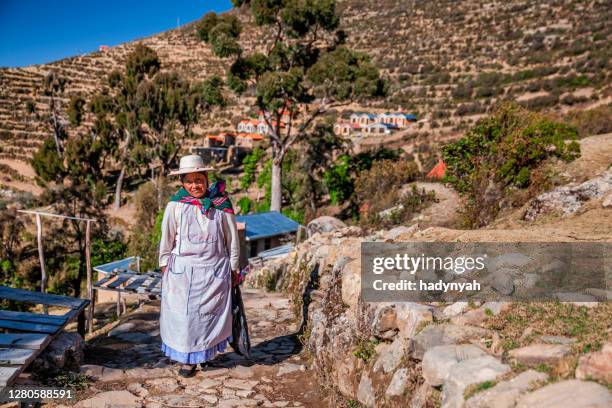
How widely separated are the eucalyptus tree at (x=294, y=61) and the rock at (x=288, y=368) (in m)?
15.0

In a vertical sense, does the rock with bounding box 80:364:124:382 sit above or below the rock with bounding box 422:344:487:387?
below

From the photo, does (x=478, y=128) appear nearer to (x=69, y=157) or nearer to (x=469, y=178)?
(x=469, y=178)

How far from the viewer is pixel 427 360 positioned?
2.82m

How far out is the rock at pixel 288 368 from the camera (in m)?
4.50

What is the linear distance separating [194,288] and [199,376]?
81 centimetres

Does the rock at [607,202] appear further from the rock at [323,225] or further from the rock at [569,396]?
the rock at [323,225]

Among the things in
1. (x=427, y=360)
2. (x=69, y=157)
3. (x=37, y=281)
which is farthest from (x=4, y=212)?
(x=427, y=360)

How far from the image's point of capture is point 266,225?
1834 cm

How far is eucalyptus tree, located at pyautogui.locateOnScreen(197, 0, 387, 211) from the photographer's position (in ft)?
61.9

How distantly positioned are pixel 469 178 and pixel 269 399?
717 centimetres

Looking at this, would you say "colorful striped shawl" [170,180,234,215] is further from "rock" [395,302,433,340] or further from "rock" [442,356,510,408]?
"rock" [442,356,510,408]

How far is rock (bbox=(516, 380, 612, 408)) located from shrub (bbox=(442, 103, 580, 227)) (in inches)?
269

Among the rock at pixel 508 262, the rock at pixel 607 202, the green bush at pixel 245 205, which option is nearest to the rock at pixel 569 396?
the rock at pixel 508 262

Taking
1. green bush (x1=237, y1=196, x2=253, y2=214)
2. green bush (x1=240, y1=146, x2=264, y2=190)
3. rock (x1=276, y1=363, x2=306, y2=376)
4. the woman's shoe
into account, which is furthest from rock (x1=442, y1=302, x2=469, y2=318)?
green bush (x1=240, y1=146, x2=264, y2=190)
